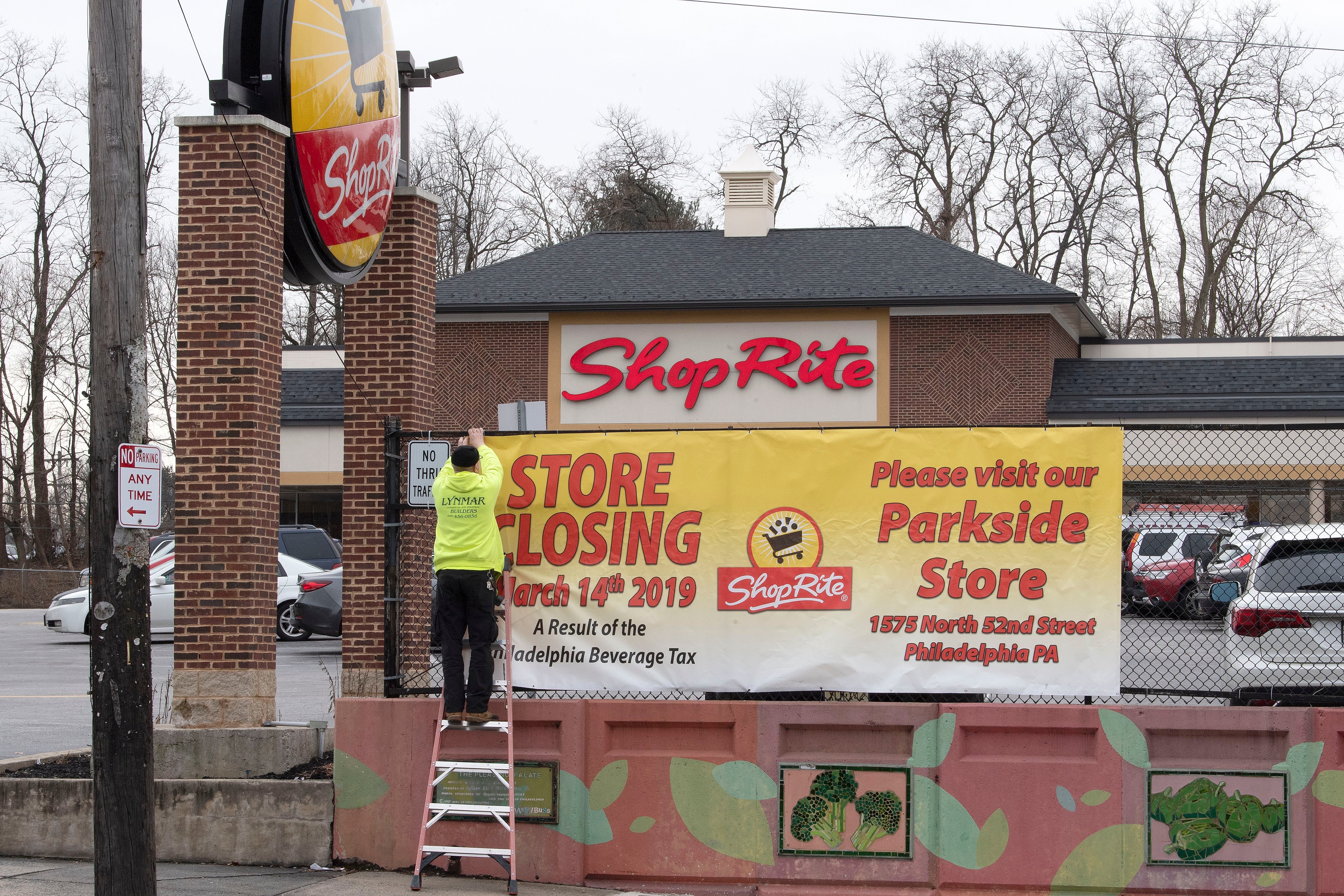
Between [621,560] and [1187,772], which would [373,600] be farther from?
[1187,772]

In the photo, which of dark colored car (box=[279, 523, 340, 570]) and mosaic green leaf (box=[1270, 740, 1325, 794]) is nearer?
mosaic green leaf (box=[1270, 740, 1325, 794])

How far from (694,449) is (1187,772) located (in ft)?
10.2

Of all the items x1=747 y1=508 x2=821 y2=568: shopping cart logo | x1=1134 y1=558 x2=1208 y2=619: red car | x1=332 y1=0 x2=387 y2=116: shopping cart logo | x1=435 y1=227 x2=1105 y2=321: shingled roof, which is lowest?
x1=1134 y1=558 x2=1208 y2=619: red car

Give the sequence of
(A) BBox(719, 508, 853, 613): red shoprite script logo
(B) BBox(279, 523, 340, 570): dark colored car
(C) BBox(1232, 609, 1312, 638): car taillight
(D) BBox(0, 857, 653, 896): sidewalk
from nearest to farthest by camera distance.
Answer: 1. (D) BBox(0, 857, 653, 896): sidewalk
2. (A) BBox(719, 508, 853, 613): red shoprite script logo
3. (C) BBox(1232, 609, 1312, 638): car taillight
4. (B) BBox(279, 523, 340, 570): dark colored car

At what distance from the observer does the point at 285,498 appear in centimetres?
3572

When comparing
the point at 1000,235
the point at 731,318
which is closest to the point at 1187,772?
the point at 731,318

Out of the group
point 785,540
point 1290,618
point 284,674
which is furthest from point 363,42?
point 284,674

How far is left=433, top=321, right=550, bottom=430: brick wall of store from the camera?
31406mm

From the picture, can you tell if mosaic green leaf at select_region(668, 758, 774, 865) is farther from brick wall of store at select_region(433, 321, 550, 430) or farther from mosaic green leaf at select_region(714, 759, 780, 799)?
brick wall of store at select_region(433, 321, 550, 430)

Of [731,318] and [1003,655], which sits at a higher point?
[731,318]

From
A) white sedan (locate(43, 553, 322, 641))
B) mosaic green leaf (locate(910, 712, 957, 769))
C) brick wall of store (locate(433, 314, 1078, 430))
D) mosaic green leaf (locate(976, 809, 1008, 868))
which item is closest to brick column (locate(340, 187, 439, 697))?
mosaic green leaf (locate(910, 712, 957, 769))

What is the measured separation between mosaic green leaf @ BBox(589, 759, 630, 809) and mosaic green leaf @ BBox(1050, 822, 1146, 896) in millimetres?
2303

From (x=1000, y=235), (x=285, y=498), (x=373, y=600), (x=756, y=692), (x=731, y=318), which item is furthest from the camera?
(x=1000, y=235)

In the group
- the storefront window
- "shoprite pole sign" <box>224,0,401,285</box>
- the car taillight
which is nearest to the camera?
the car taillight
